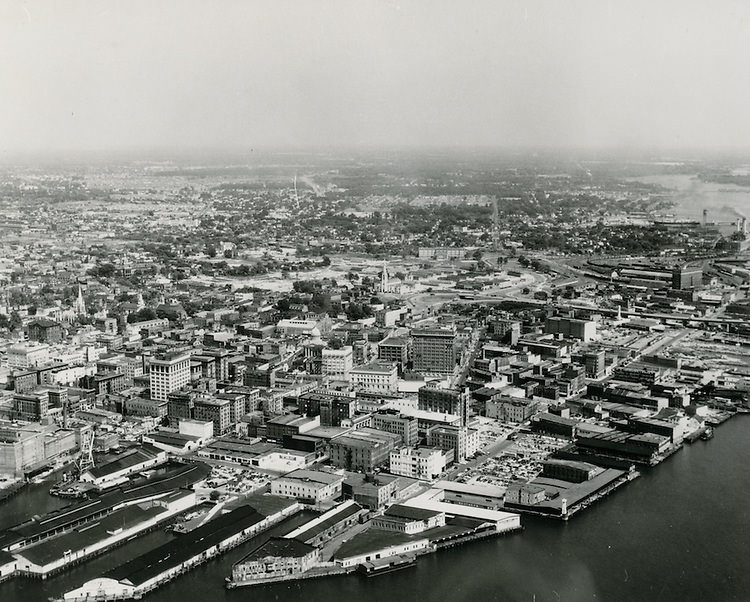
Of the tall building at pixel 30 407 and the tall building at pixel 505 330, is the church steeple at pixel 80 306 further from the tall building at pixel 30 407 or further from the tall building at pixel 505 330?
the tall building at pixel 505 330

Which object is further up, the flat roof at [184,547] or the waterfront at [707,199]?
the waterfront at [707,199]

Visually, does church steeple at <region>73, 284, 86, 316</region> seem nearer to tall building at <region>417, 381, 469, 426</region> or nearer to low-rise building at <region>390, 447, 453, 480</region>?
tall building at <region>417, 381, 469, 426</region>

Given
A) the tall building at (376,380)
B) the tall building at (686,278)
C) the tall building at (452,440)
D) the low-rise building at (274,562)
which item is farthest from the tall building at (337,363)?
the tall building at (686,278)

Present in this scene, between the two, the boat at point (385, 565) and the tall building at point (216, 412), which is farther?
the tall building at point (216, 412)

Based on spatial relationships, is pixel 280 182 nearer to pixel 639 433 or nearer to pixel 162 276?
pixel 162 276

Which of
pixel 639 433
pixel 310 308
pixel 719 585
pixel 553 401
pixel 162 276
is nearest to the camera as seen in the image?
pixel 719 585

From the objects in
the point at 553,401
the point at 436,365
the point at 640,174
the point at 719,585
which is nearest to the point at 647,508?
the point at 719,585
